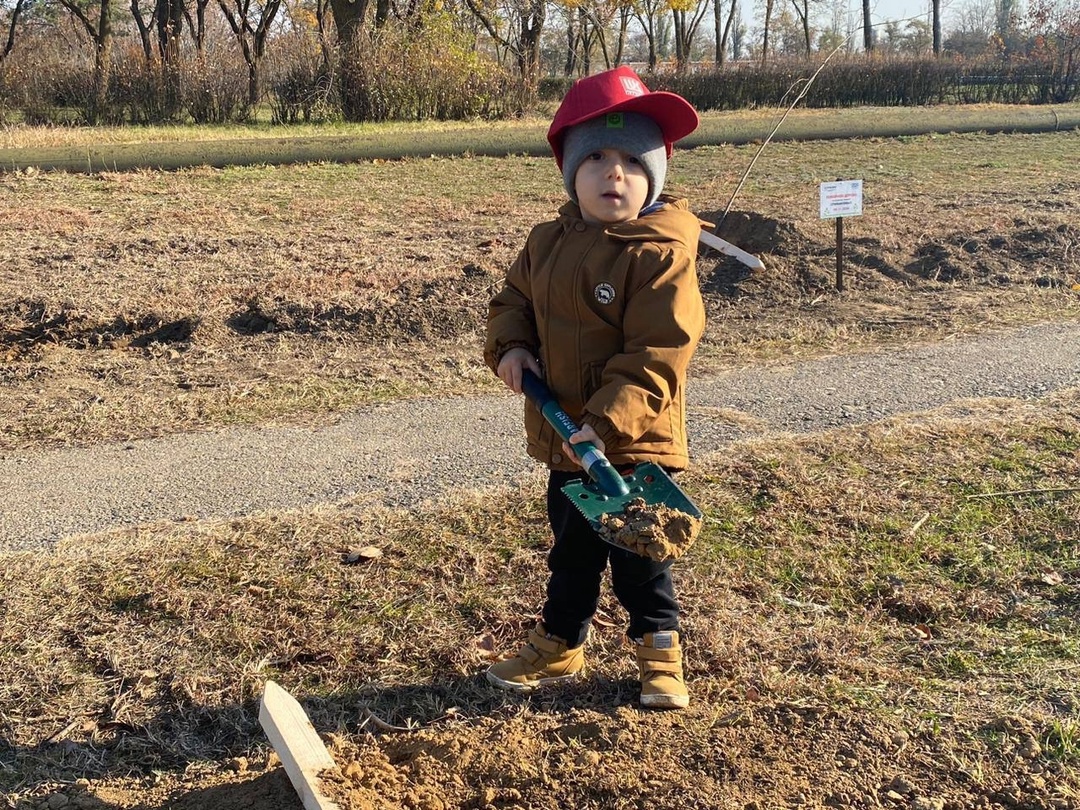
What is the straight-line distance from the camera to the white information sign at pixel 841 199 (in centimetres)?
772

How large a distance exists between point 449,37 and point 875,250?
56.5 feet

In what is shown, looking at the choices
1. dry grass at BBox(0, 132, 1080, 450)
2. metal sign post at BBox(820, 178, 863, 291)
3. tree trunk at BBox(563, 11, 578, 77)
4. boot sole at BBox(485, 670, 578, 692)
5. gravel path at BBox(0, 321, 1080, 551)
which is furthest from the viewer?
tree trunk at BBox(563, 11, 578, 77)

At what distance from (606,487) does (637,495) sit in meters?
0.15

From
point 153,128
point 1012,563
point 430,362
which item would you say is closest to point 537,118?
point 153,128

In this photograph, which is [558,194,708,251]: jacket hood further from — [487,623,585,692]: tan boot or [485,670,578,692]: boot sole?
[485,670,578,692]: boot sole

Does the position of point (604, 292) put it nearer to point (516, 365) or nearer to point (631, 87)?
point (516, 365)

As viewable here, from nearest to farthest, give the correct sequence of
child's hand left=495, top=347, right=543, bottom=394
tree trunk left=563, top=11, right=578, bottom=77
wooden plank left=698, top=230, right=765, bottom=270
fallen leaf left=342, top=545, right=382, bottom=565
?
child's hand left=495, top=347, right=543, bottom=394 → fallen leaf left=342, top=545, right=382, bottom=565 → wooden plank left=698, top=230, right=765, bottom=270 → tree trunk left=563, top=11, right=578, bottom=77

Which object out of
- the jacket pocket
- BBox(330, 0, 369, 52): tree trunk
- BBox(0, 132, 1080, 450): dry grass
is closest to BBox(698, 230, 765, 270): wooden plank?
BBox(0, 132, 1080, 450): dry grass

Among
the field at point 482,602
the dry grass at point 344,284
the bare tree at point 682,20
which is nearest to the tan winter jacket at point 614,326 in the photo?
the field at point 482,602

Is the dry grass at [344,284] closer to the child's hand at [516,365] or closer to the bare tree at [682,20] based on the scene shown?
the child's hand at [516,365]

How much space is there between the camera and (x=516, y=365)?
2.66 meters

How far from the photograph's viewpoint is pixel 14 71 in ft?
64.8

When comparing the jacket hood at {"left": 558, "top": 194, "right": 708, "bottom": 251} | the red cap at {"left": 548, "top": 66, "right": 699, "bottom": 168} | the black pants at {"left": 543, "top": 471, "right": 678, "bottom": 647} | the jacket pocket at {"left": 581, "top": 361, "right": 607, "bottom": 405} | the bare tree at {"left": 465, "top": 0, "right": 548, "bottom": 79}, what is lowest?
the black pants at {"left": 543, "top": 471, "right": 678, "bottom": 647}

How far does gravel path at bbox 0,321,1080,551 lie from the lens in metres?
4.30
